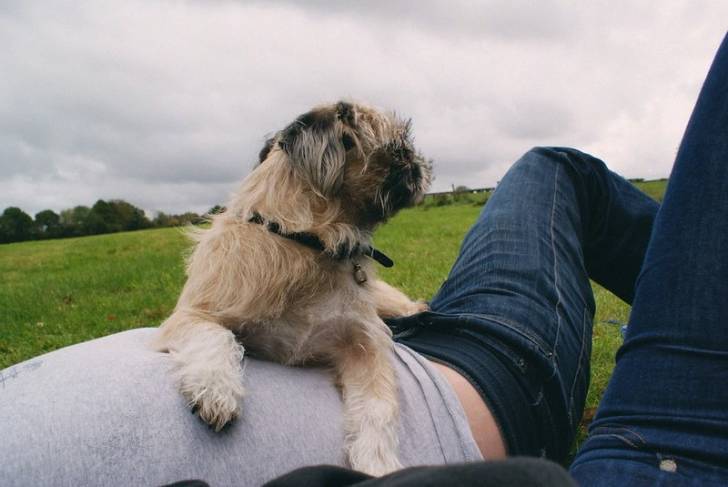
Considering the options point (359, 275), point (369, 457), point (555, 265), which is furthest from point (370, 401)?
point (555, 265)

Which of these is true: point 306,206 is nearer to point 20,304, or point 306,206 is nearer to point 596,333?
point 596,333

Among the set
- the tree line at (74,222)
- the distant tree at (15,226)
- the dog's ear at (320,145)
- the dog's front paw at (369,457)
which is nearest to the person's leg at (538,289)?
the dog's front paw at (369,457)

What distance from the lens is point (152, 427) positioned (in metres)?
1.70

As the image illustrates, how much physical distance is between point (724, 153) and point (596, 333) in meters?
3.63

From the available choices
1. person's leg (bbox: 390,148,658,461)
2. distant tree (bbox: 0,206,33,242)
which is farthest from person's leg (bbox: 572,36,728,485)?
distant tree (bbox: 0,206,33,242)

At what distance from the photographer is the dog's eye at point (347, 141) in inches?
127

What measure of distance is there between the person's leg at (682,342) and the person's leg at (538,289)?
365 millimetres

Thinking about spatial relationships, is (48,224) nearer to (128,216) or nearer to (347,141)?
(128,216)

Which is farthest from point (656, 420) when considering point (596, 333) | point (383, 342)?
point (596, 333)

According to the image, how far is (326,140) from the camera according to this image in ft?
10.3

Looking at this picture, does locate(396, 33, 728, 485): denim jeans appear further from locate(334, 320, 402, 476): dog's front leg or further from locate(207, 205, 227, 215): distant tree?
locate(207, 205, 227, 215): distant tree

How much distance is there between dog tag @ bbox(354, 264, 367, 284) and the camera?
3.03 m

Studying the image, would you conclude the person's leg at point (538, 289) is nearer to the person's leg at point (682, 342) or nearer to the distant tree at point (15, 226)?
the person's leg at point (682, 342)

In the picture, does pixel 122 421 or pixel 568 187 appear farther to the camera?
pixel 568 187
